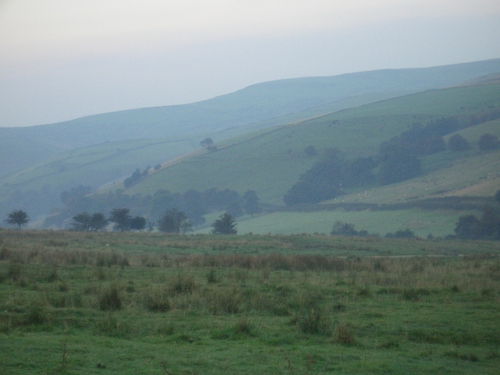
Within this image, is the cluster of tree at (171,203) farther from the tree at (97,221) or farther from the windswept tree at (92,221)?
the tree at (97,221)

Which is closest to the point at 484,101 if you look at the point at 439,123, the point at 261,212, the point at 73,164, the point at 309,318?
the point at 439,123

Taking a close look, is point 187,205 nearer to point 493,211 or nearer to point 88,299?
point 493,211

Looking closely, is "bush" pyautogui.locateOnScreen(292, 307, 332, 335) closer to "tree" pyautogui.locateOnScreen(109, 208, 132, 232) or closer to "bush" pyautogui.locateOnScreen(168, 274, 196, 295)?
"bush" pyautogui.locateOnScreen(168, 274, 196, 295)

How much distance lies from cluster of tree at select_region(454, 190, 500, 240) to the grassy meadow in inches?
1834

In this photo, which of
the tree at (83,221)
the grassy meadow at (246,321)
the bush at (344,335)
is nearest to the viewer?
the grassy meadow at (246,321)

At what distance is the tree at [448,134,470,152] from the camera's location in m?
110

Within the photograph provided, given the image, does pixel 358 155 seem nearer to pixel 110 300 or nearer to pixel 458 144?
pixel 458 144

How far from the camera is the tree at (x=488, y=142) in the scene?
105 m

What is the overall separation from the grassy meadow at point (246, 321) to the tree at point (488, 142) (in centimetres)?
9250

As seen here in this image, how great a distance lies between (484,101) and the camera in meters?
134

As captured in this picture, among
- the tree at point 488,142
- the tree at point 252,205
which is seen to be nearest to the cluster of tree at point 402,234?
the tree at point 252,205

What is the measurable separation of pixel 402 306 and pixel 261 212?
291 ft

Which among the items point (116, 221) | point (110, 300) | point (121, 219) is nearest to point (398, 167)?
point (121, 219)

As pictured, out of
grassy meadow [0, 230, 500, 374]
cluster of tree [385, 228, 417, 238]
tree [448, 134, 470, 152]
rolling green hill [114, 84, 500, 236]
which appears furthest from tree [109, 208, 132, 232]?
tree [448, 134, 470, 152]
